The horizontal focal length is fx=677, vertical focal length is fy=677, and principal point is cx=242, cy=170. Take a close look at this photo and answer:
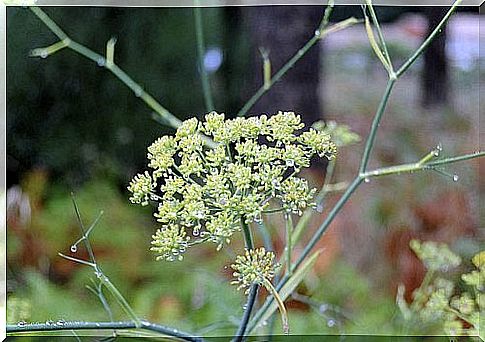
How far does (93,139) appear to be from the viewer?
762 millimetres

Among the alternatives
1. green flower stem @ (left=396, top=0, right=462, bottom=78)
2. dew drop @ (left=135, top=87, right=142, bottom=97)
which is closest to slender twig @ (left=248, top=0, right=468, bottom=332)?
green flower stem @ (left=396, top=0, right=462, bottom=78)

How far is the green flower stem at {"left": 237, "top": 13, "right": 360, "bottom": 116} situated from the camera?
741mm

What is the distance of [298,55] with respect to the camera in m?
0.77

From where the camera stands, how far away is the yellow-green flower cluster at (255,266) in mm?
624

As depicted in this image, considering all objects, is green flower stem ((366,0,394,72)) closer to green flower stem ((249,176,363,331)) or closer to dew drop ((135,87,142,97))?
green flower stem ((249,176,363,331))

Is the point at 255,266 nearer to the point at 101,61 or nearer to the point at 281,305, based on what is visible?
the point at 281,305

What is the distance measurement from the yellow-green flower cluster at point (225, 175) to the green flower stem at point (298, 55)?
120mm

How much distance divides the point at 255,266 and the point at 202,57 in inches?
11.1

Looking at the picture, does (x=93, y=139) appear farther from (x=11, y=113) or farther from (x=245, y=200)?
(x=245, y=200)

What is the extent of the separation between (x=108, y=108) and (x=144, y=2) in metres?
0.12

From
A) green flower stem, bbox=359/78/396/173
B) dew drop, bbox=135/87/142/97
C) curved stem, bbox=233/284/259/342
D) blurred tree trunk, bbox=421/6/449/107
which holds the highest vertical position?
dew drop, bbox=135/87/142/97

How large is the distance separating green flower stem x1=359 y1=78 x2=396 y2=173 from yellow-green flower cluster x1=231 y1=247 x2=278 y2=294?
17 cm

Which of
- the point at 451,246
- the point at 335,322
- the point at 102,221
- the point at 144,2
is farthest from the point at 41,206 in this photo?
the point at 451,246

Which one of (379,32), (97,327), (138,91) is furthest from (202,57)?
(97,327)
